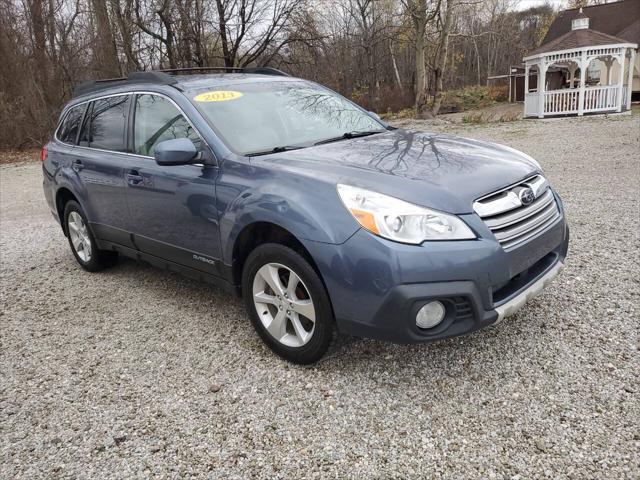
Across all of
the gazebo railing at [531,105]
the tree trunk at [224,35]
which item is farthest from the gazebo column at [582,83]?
the tree trunk at [224,35]

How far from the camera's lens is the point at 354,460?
7.86 ft

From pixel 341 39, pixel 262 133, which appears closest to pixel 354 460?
pixel 262 133

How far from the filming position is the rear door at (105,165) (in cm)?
426

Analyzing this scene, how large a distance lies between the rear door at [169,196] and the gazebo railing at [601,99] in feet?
59.9

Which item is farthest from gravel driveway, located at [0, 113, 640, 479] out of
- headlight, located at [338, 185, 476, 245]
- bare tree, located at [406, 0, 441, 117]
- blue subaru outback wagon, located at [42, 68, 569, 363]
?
bare tree, located at [406, 0, 441, 117]

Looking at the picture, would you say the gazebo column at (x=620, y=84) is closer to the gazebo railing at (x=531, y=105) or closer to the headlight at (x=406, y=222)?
the gazebo railing at (x=531, y=105)

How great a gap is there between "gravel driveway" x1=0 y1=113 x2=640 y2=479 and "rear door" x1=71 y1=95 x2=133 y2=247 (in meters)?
0.67

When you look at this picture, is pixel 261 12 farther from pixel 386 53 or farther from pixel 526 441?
pixel 526 441

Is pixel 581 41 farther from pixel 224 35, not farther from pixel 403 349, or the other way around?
pixel 403 349

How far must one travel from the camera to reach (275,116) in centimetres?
379

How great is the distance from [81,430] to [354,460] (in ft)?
4.89

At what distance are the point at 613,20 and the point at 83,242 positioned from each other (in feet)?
98.7

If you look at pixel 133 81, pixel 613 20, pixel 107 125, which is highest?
pixel 613 20

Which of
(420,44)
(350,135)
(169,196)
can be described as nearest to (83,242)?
(169,196)
